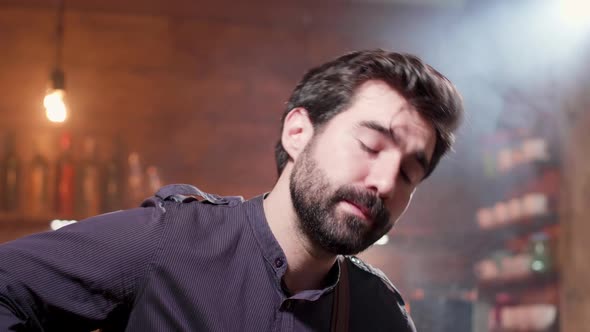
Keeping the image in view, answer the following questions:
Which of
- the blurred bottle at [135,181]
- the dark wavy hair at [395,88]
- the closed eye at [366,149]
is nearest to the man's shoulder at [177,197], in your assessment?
the dark wavy hair at [395,88]

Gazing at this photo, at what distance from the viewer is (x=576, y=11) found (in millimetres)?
3451

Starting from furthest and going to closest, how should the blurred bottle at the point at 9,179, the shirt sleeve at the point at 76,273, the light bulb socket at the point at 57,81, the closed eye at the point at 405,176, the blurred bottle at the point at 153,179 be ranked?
1. the blurred bottle at the point at 153,179
2. the blurred bottle at the point at 9,179
3. the light bulb socket at the point at 57,81
4. the closed eye at the point at 405,176
5. the shirt sleeve at the point at 76,273

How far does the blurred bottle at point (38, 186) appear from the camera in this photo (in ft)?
12.0

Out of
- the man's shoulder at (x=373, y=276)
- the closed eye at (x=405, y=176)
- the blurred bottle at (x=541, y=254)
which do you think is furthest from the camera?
the blurred bottle at (x=541, y=254)

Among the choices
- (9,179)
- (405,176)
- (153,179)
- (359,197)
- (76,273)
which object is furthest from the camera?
(153,179)

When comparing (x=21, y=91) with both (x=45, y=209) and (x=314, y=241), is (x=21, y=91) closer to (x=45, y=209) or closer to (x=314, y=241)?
(x=45, y=209)

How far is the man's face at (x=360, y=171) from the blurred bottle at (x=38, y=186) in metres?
2.47

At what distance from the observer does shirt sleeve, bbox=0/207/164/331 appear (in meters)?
1.32

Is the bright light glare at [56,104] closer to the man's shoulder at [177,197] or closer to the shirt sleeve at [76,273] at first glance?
the man's shoulder at [177,197]

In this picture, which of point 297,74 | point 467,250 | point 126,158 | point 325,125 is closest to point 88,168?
point 126,158

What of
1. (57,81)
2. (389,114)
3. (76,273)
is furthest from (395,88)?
(57,81)

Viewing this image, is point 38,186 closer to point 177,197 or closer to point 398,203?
point 177,197

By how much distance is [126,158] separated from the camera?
3.92 meters

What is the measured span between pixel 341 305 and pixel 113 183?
2.37 m
